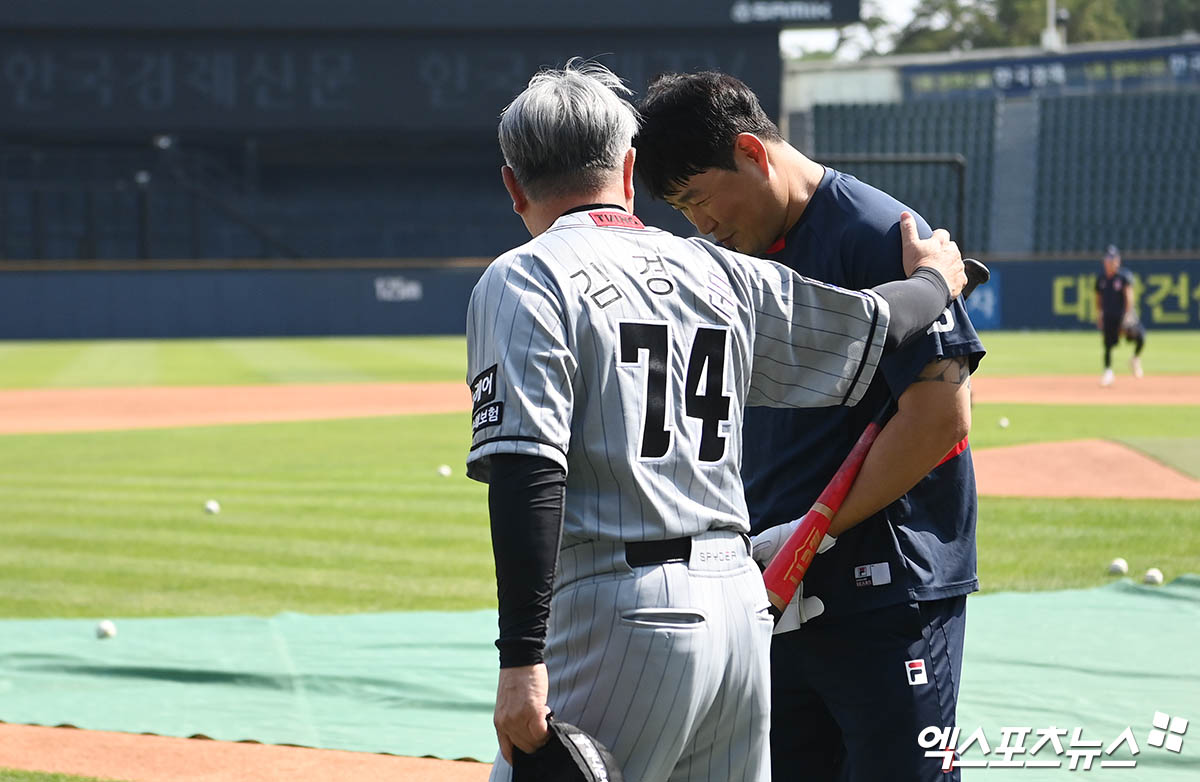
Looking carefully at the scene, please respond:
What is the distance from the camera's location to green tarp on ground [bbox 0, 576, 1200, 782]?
4488 millimetres

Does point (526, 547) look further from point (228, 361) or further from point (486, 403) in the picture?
point (228, 361)

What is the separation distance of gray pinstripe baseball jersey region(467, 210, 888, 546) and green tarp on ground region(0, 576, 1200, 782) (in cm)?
236

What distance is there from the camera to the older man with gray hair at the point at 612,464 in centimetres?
203

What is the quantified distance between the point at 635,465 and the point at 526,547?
0.24 metres

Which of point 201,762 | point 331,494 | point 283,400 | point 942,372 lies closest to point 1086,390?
point 283,400

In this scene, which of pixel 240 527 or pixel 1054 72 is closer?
pixel 240 527

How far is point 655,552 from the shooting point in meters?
2.12

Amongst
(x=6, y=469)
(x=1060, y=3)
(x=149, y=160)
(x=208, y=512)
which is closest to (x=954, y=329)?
(x=208, y=512)

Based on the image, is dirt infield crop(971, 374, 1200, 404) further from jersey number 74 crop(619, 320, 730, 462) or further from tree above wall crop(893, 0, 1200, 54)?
tree above wall crop(893, 0, 1200, 54)

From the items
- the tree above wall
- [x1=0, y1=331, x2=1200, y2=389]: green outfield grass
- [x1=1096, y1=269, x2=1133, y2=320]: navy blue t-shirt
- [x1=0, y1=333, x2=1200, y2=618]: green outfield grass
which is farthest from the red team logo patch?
→ the tree above wall

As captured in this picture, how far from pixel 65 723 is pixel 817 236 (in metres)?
3.45

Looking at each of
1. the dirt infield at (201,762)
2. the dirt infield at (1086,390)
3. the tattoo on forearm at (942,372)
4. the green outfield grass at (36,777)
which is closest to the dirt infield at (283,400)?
the dirt infield at (1086,390)

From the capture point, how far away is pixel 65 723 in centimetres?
470

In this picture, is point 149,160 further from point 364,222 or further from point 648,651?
point 648,651
